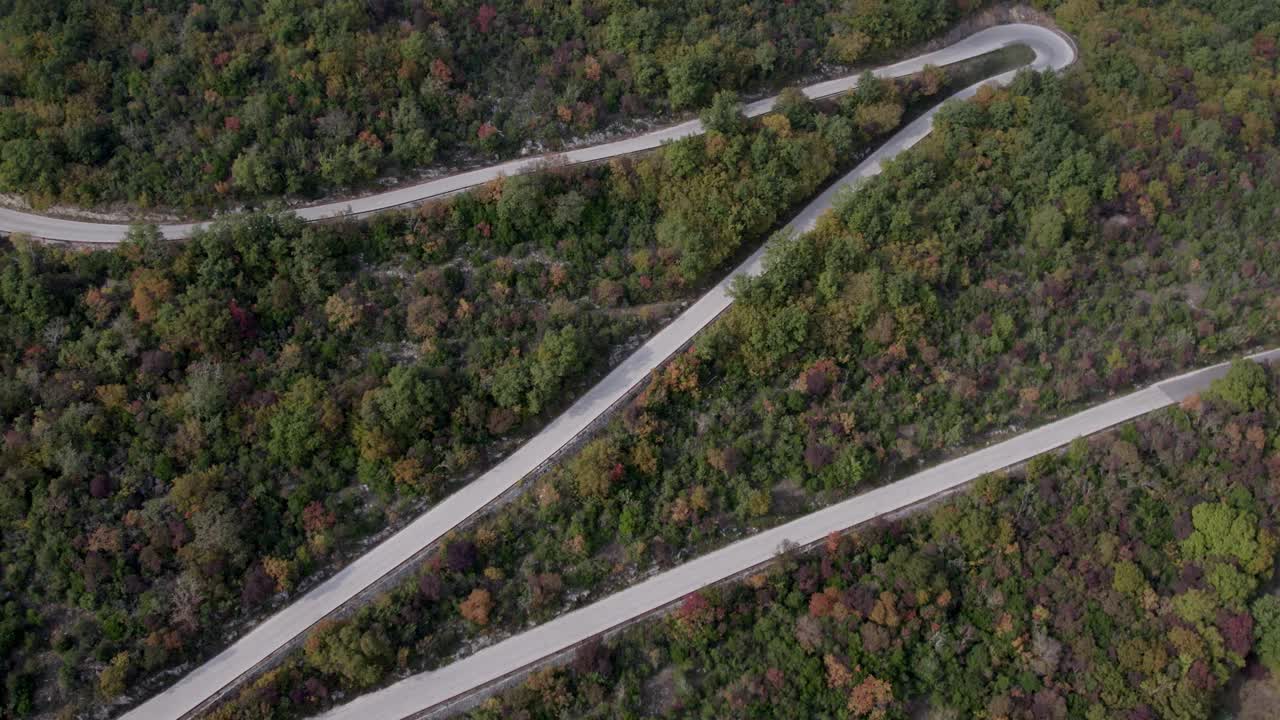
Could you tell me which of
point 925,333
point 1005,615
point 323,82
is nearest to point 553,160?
point 323,82

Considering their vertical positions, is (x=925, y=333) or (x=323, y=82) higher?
(x=323, y=82)

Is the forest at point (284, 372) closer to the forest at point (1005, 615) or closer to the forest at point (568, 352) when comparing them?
the forest at point (568, 352)

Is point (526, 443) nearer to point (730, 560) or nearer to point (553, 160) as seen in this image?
point (730, 560)

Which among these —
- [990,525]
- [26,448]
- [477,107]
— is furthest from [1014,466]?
[26,448]

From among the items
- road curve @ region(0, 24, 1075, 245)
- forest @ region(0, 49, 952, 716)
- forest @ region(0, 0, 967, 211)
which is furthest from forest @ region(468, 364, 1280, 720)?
forest @ region(0, 0, 967, 211)

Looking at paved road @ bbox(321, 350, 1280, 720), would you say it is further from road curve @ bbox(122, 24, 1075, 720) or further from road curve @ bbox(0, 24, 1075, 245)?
road curve @ bbox(0, 24, 1075, 245)
